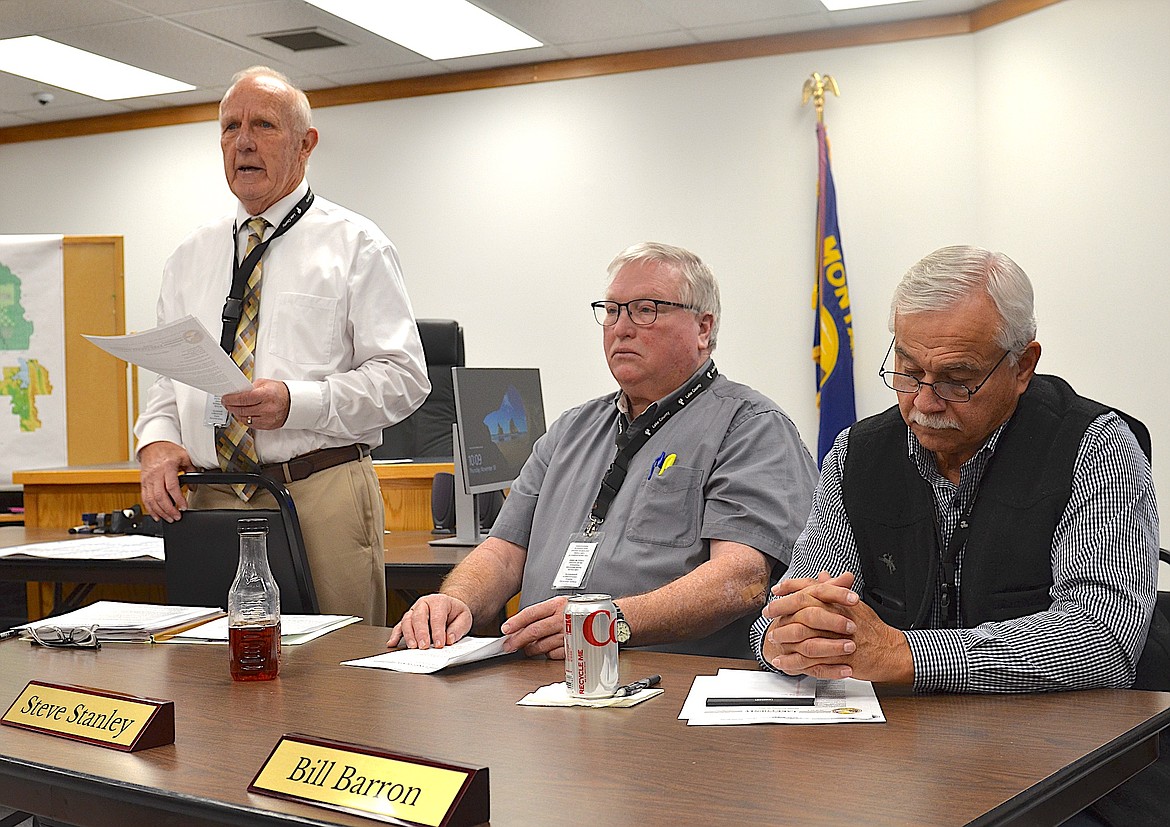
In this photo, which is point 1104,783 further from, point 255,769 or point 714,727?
point 255,769

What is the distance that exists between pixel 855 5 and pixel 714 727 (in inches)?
193

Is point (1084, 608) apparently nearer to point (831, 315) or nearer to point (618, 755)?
point (618, 755)

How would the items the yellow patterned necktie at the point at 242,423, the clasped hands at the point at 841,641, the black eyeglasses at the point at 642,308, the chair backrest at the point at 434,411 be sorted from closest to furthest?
the clasped hands at the point at 841,641, the black eyeglasses at the point at 642,308, the yellow patterned necktie at the point at 242,423, the chair backrest at the point at 434,411

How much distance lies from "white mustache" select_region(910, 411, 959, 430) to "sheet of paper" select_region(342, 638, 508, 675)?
0.70 m

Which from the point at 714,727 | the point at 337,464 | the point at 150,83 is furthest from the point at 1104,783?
the point at 150,83

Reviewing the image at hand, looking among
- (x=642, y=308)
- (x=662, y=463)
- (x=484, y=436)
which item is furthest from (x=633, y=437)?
(x=484, y=436)

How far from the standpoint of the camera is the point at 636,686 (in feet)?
5.04

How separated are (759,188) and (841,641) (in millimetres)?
4911

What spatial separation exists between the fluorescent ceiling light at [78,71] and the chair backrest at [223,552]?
445 cm

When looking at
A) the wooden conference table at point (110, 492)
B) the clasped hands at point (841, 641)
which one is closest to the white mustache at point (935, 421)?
the clasped hands at point (841, 641)

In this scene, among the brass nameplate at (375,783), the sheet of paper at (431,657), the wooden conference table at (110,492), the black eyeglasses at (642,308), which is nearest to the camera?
the brass nameplate at (375,783)

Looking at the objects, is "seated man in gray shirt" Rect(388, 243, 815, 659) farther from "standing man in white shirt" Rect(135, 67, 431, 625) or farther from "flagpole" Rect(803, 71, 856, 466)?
"flagpole" Rect(803, 71, 856, 466)

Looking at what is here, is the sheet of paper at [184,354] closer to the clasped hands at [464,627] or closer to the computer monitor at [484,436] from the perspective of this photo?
the clasped hands at [464,627]

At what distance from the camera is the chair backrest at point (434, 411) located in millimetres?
5363
